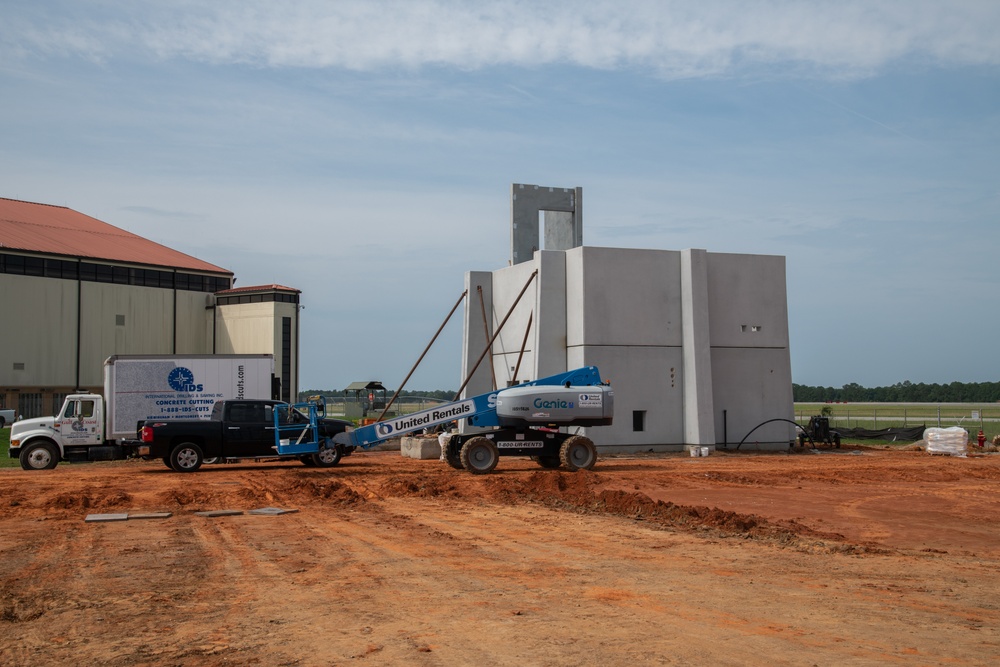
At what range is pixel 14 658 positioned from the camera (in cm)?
723

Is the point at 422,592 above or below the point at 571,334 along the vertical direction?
below

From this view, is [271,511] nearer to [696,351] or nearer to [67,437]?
[67,437]

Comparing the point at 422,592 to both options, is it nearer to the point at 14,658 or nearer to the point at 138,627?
the point at 138,627

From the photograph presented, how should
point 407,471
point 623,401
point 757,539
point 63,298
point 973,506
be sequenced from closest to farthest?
point 757,539
point 973,506
point 407,471
point 623,401
point 63,298

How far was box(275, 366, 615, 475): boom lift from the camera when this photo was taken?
80.2 ft

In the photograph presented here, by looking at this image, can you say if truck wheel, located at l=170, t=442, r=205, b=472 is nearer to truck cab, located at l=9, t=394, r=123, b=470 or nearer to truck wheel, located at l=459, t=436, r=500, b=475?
truck cab, located at l=9, t=394, r=123, b=470

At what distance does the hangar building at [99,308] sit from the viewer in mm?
48375

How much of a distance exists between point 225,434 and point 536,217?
16.8 m

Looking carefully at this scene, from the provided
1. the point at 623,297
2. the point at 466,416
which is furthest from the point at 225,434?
the point at 623,297

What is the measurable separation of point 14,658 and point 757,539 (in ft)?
31.6

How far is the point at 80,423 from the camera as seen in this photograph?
86.8ft

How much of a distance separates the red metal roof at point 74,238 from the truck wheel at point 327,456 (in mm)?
30410

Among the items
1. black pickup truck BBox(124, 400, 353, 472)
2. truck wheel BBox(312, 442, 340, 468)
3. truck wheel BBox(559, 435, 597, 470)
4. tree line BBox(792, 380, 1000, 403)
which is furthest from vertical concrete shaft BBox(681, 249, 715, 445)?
tree line BBox(792, 380, 1000, 403)

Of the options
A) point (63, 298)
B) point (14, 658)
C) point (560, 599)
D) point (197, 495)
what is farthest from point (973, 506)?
point (63, 298)
